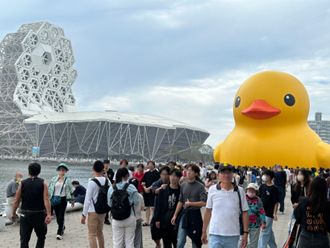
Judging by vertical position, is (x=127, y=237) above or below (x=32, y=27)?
below

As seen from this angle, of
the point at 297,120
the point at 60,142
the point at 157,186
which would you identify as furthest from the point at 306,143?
the point at 60,142

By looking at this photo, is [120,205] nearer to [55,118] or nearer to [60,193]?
[60,193]

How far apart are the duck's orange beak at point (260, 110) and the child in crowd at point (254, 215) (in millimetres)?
12390

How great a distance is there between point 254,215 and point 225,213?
1.38 metres

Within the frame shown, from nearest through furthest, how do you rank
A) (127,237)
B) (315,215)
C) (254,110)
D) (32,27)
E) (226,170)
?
(315,215), (226,170), (127,237), (254,110), (32,27)

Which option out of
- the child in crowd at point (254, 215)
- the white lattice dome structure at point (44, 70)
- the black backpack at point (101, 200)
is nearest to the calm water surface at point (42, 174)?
the black backpack at point (101, 200)

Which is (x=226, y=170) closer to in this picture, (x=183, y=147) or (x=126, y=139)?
(x=126, y=139)

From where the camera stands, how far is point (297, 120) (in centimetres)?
1834

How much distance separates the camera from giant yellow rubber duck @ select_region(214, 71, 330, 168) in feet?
58.1

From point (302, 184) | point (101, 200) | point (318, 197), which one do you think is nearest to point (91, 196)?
point (101, 200)

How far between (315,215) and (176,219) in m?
2.28

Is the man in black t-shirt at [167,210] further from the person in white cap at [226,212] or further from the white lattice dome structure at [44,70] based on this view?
the white lattice dome structure at [44,70]

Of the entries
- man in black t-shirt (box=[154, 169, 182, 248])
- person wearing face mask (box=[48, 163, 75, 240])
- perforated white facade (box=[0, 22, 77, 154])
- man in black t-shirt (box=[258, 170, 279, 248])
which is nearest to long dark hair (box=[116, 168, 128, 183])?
man in black t-shirt (box=[154, 169, 182, 248])

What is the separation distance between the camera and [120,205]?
17.1ft
